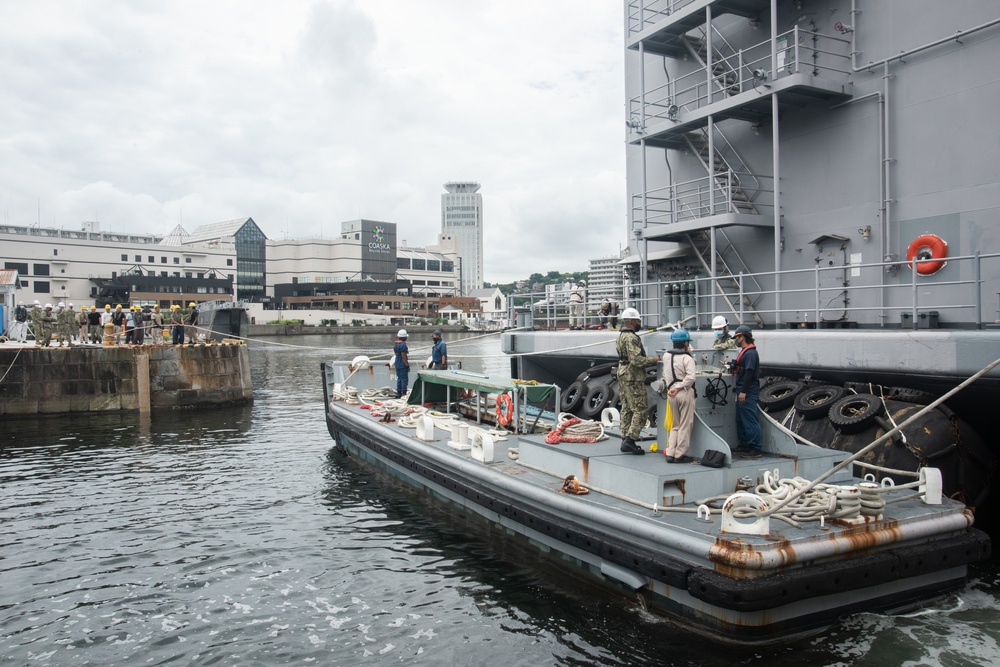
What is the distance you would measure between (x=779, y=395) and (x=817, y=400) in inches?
25.8

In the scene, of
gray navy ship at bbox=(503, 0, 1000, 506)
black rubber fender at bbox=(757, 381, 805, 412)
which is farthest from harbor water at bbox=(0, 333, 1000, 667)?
black rubber fender at bbox=(757, 381, 805, 412)

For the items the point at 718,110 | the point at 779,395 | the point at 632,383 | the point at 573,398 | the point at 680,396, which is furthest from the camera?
the point at 718,110

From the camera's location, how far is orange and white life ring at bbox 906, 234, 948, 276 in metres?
10.6

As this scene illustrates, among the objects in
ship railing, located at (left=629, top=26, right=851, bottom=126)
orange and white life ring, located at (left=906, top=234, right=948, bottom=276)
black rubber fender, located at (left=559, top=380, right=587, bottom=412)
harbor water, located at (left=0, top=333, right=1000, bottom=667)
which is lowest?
harbor water, located at (left=0, top=333, right=1000, bottom=667)

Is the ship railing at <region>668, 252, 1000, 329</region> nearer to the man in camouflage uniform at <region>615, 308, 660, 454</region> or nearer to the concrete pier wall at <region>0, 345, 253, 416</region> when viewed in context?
the man in camouflage uniform at <region>615, 308, 660, 454</region>

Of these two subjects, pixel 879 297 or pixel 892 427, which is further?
pixel 879 297

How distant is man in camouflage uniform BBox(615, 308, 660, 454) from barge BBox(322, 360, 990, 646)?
197 mm

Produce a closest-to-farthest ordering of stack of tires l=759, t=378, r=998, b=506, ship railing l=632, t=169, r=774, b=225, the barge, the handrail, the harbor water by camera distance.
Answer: the barge < the harbor water < stack of tires l=759, t=378, r=998, b=506 < the handrail < ship railing l=632, t=169, r=774, b=225

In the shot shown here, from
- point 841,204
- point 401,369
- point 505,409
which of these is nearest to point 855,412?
point 841,204

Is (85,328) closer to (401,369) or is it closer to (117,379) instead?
(117,379)

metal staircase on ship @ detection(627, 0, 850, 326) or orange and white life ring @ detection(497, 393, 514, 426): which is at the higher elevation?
metal staircase on ship @ detection(627, 0, 850, 326)

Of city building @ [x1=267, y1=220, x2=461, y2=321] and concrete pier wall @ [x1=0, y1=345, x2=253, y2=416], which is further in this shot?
city building @ [x1=267, y1=220, x2=461, y2=321]

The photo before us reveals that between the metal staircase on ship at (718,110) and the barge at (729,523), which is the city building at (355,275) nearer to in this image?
the metal staircase on ship at (718,110)

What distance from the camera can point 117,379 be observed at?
71.9ft
